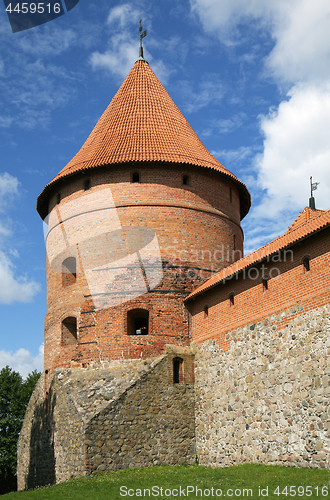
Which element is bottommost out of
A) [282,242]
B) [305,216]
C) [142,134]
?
[282,242]

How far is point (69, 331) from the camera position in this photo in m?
14.6

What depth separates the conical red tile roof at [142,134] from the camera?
14922 mm

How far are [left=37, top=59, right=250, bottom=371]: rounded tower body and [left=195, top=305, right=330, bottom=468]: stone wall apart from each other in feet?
6.61

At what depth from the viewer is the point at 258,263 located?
11.2 meters

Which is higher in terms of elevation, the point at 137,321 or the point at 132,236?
the point at 132,236

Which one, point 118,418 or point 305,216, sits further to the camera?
point 305,216

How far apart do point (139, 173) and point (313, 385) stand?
7.87 m

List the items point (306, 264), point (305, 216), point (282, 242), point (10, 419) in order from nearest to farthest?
point (306, 264), point (282, 242), point (305, 216), point (10, 419)

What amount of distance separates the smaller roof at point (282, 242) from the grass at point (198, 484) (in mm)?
3931

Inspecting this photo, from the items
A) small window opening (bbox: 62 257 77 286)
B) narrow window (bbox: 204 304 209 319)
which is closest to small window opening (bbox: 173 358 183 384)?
narrow window (bbox: 204 304 209 319)

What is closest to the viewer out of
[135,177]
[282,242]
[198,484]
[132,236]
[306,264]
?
[198,484]

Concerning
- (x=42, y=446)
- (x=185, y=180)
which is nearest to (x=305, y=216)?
(x=185, y=180)

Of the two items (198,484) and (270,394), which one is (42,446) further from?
(270,394)

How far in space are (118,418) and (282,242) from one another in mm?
5309
